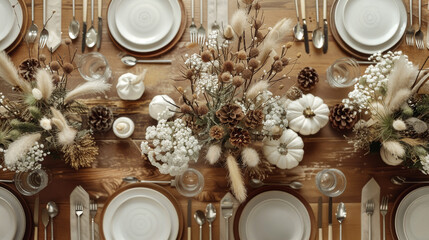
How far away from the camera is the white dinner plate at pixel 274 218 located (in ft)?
5.17

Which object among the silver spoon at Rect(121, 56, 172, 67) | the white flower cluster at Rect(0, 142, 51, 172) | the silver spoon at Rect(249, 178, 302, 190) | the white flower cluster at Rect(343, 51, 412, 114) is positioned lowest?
the silver spoon at Rect(249, 178, 302, 190)

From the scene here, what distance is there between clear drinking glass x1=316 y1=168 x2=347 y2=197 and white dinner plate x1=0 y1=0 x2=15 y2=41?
1.50 metres

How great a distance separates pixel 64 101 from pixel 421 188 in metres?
1.55

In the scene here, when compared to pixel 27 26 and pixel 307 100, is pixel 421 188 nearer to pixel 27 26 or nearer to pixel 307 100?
pixel 307 100

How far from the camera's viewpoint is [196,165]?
1.62 metres

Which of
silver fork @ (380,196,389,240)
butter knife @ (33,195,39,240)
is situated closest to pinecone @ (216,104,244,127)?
silver fork @ (380,196,389,240)

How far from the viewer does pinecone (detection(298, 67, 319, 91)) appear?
5.22ft

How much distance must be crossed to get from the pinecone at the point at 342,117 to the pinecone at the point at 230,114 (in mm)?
545

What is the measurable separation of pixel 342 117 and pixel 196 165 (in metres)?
0.66

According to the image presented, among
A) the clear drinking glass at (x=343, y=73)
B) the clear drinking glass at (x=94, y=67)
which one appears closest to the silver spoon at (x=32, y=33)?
the clear drinking glass at (x=94, y=67)

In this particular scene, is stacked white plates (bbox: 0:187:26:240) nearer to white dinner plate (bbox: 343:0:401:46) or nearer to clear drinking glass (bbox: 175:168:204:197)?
clear drinking glass (bbox: 175:168:204:197)

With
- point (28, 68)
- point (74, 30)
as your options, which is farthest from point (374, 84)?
point (28, 68)

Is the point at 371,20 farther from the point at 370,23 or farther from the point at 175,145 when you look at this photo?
the point at 175,145

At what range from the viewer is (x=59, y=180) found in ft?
5.29
